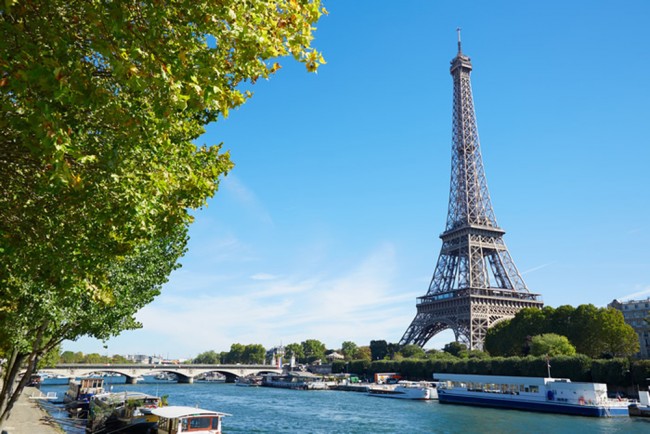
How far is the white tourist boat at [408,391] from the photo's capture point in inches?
3246

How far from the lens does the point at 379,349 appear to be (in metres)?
151

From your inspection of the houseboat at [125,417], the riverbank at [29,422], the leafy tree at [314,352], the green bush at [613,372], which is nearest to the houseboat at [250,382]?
the leafy tree at [314,352]

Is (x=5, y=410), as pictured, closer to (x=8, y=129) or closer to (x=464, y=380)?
(x=8, y=129)

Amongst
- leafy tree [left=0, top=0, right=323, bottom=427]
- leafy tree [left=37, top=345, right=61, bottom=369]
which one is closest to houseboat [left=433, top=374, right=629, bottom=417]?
leafy tree [left=37, top=345, right=61, bottom=369]

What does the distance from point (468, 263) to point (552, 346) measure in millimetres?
31275

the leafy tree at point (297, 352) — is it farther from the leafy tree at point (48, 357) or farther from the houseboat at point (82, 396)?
the leafy tree at point (48, 357)

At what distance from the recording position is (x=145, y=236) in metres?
8.91

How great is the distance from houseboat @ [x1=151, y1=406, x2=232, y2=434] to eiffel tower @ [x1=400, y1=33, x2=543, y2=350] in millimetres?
75422

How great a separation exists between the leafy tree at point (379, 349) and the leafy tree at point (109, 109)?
480 feet

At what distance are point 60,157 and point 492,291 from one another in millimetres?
104768

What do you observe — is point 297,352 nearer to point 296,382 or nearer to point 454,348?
point 296,382

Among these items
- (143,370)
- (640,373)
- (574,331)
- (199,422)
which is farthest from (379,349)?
(199,422)

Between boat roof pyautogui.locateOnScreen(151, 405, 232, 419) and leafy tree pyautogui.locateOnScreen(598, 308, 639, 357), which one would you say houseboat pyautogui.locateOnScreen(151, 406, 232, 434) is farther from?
leafy tree pyautogui.locateOnScreen(598, 308, 639, 357)

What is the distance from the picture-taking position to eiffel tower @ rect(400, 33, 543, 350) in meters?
99.1
